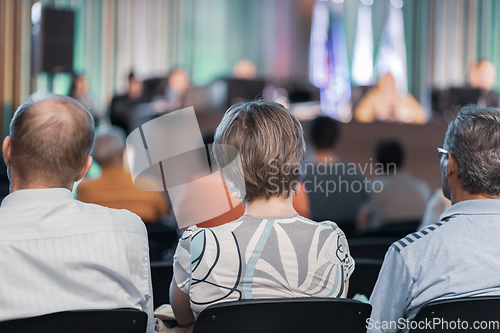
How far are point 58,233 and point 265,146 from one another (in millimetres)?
509

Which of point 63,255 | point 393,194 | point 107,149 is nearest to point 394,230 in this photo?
point 393,194

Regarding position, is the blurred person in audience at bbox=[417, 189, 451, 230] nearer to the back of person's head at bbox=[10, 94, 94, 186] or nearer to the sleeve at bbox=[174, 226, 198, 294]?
the sleeve at bbox=[174, 226, 198, 294]

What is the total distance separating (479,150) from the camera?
1210 mm

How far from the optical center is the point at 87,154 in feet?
3.74

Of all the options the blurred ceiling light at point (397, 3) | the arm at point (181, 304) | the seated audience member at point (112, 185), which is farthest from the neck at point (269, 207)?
the blurred ceiling light at point (397, 3)

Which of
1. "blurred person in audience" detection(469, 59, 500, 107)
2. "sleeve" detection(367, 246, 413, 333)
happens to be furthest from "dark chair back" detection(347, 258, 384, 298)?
"blurred person in audience" detection(469, 59, 500, 107)

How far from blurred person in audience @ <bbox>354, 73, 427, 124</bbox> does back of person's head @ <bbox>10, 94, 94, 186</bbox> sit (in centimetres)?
465

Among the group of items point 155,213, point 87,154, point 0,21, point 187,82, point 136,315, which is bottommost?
point 155,213

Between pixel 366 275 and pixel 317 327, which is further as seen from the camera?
pixel 366 275

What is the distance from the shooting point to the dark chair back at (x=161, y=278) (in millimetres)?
1447

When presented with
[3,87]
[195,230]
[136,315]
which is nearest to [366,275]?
[195,230]

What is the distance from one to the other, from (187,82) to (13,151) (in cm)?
553

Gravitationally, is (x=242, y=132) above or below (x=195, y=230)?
above

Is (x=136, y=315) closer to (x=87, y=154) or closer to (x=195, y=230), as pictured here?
(x=195, y=230)
